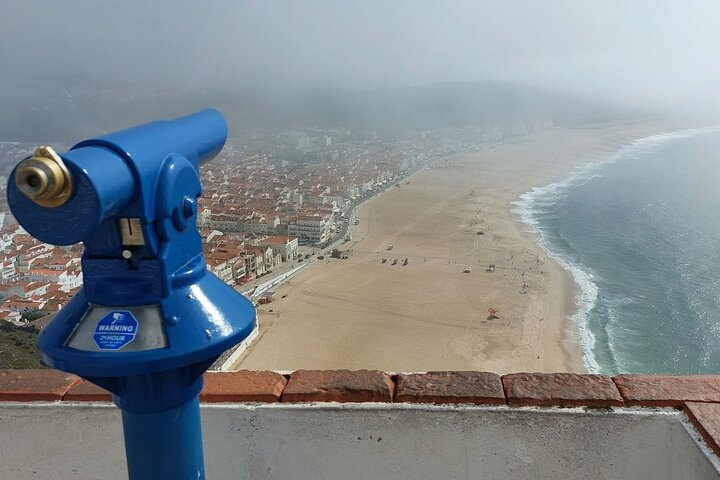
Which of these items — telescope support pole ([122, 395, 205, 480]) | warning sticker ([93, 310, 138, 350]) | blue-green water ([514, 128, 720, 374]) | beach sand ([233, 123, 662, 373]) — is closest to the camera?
warning sticker ([93, 310, 138, 350])

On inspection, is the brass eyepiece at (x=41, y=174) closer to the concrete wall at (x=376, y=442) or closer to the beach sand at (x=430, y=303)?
the concrete wall at (x=376, y=442)

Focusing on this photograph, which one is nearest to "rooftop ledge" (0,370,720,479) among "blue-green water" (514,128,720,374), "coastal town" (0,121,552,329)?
"coastal town" (0,121,552,329)

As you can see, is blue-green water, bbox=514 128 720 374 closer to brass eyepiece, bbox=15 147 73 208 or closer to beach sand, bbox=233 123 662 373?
beach sand, bbox=233 123 662 373

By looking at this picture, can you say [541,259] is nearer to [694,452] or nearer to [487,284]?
[487,284]

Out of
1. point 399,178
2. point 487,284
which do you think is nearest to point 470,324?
point 487,284

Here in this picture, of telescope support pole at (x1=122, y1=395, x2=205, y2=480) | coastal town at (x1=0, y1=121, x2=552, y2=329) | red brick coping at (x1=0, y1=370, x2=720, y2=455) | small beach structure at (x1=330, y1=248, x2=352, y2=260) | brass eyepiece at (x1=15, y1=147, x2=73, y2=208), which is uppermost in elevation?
brass eyepiece at (x1=15, y1=147, x2=73, y2=208)

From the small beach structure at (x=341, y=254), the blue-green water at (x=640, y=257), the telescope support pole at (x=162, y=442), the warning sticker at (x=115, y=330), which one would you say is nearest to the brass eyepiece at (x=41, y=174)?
the warning sticker at (x=115, y=330)

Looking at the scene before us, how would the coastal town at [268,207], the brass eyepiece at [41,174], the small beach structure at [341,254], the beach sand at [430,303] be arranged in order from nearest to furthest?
the brass eyepiece at [41,174] < the beach sand at [430,303] < the coastal town at [268,207] < the small beach structure at [341,254]
